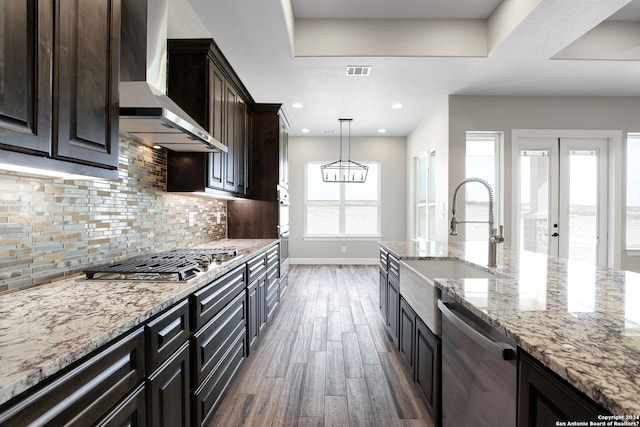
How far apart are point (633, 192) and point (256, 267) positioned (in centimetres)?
532

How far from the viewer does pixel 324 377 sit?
2.37m

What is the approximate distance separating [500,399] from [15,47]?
1.81 m

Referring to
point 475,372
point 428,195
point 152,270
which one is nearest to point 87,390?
point 152,270

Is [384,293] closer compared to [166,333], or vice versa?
[166,333]

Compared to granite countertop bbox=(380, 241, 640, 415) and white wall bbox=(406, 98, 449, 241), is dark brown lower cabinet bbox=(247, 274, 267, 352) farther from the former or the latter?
white wall bbox=(406, 98, 449, 241)

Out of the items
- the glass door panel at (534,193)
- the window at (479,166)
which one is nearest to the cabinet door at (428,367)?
the window at (479,166)

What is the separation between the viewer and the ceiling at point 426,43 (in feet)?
8.45

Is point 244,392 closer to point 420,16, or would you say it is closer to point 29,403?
point 29,403

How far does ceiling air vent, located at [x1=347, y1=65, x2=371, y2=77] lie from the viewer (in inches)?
138

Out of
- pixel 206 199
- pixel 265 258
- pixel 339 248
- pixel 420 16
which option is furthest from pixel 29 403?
pixel 339 248

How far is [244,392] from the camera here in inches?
85.4

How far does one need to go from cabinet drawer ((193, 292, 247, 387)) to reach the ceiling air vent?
2674 millimetres

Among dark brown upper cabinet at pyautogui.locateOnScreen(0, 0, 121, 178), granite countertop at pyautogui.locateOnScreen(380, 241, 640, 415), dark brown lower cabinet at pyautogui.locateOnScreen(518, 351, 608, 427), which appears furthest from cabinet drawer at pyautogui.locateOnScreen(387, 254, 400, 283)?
dark brown upper cabinet at pyautogui.locateOnScreen(0, 0, 121, 178)

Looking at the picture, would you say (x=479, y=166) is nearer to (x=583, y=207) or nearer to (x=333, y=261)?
(x=583, y=207)
